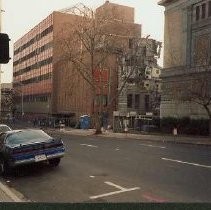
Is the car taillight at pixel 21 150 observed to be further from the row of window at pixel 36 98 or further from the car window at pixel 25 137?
the row of window at pixel 36 98

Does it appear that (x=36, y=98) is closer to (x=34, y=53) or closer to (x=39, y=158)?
(x=34, y=53)

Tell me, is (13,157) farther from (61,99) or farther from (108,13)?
(61,99)

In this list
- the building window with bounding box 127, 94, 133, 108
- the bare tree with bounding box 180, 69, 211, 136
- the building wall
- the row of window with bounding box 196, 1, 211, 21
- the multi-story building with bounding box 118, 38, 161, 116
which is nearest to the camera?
the bare tree with bounding box 180, 69, 211, 136

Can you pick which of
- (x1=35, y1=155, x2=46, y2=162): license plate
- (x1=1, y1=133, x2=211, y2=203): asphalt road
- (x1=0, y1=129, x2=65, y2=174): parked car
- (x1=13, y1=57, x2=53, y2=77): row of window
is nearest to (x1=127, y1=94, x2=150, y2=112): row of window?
(x1=13, y1=57, x2=53, y2=77): row of window

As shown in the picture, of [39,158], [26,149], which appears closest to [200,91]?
[39,158]

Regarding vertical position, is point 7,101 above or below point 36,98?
below

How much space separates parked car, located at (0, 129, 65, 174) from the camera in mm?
17562

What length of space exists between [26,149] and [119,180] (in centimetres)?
386

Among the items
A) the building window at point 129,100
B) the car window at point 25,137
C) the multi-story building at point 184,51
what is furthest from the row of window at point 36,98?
the car window at point 25,137

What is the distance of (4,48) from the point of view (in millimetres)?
7855

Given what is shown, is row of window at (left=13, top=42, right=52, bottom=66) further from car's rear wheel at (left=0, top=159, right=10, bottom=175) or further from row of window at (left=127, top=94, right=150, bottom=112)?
car's rear wheel at (left=0, top=159, right=10, bottom=175)

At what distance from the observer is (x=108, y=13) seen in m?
58.4

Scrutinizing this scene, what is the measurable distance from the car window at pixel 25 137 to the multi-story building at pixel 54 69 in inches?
1569

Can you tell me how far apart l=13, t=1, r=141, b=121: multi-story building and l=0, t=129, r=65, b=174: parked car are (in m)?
40.2
